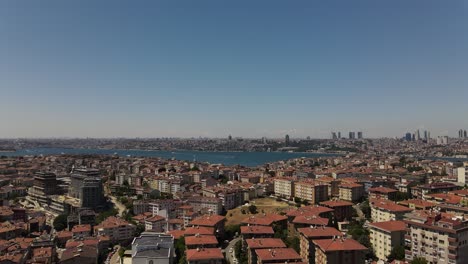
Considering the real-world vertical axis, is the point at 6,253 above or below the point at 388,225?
below

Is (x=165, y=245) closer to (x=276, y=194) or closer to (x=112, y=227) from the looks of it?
(x=112, y=227)

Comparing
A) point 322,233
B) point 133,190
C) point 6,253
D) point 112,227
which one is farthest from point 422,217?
point 133,190

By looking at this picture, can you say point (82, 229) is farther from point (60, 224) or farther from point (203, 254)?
point (203, 254)

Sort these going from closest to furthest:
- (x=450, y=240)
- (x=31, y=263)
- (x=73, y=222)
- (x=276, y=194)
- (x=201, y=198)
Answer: (x=450, y=240) → (x=31, y=263) → (x=73, y=222) → (x=201, y=198) → (x=276, y=194)

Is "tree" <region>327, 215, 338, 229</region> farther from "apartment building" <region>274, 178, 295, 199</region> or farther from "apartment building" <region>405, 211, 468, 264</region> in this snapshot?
"apartment building" <region>274, 178, 295, 199</region>

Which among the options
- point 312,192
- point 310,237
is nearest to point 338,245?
point 310,237

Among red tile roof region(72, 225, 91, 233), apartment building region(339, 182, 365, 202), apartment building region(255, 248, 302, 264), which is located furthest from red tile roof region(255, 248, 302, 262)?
apartment building region(339, 182, 365, 202)
